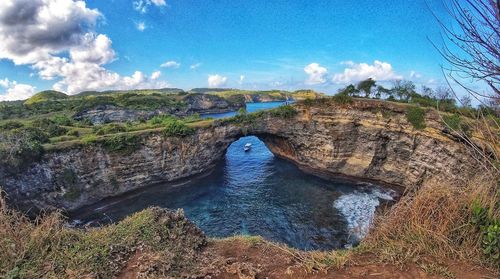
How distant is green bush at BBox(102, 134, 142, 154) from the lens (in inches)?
1261

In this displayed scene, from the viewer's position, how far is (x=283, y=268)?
688cm

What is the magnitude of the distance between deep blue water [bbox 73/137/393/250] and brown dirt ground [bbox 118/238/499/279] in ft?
46.5

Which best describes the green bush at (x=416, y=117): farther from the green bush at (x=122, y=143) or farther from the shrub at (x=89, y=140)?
the shrub at (x=89, y=140)

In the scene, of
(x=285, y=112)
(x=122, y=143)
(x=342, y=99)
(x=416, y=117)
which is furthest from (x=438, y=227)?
(x=285, y=112)

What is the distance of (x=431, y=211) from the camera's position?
741cm

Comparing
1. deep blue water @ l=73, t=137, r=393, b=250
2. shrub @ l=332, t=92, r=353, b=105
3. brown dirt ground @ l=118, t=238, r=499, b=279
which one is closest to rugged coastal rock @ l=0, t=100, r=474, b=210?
shrub @ l=332, t=92, r=353, b=105

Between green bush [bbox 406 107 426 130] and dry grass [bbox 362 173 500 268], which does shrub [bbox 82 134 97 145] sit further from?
green bush [bbox 406 107 426 130]

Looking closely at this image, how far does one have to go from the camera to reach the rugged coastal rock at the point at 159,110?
82569mm

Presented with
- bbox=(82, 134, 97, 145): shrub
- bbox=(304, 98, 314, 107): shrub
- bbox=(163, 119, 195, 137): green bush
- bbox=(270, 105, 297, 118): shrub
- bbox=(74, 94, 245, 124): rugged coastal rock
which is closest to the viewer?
bbox=(82, 134, 97, 145): shrub

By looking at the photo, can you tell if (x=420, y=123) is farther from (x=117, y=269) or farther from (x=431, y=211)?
(x=117, y=269)

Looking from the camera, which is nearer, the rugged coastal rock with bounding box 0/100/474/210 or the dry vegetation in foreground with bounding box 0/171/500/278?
the dry vegetation in foreground with bounding box 0/171/500/278

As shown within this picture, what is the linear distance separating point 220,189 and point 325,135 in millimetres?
15649

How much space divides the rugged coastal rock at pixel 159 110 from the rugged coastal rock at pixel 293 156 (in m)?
53.1

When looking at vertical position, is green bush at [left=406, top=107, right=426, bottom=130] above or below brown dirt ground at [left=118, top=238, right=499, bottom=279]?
above
